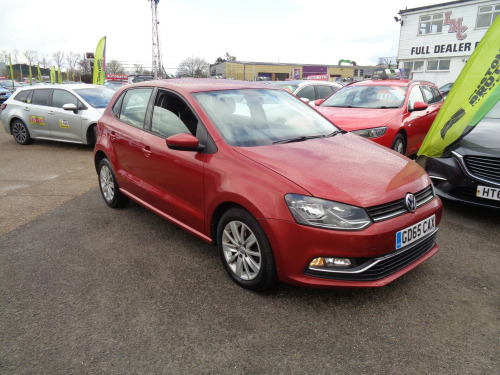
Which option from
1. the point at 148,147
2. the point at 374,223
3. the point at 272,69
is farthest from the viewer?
the point at 272,69

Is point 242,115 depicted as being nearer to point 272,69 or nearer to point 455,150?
point 455,150

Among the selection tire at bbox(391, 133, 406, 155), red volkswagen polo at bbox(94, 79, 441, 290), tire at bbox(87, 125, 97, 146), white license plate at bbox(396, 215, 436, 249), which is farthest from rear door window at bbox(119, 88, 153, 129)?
tire at bbox(87, 125, 97, 146)

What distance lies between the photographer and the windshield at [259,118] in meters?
3.22

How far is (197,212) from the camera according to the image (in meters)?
3.27

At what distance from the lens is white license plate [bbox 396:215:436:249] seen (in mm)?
2604

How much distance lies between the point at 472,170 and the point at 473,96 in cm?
108

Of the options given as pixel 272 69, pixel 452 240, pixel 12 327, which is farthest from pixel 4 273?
pixel 272 69

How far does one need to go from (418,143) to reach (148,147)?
16.8 feet

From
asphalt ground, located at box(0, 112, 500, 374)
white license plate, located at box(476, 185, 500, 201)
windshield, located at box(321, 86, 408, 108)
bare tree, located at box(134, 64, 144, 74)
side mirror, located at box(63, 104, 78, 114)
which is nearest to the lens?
asphalt ground, located at box(0, 112, 500, 374)

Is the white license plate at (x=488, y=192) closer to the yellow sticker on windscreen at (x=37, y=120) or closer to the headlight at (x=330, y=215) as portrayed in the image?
the headlight at (x=330, y=215)

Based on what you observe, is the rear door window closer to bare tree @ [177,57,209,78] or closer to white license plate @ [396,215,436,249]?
white license plate @ [396,215,436,249]

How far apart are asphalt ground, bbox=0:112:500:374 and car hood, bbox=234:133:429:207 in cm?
83

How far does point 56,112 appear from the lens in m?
9.14

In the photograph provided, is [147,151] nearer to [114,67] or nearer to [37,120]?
[37,120]
